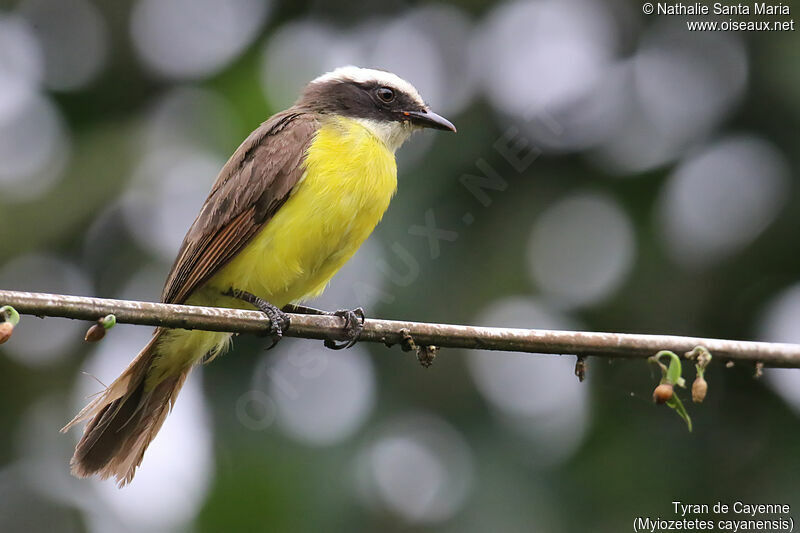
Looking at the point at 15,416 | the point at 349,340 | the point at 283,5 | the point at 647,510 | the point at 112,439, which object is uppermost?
the point at 283,5

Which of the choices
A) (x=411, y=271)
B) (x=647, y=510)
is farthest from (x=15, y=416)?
(x=647, y=510)

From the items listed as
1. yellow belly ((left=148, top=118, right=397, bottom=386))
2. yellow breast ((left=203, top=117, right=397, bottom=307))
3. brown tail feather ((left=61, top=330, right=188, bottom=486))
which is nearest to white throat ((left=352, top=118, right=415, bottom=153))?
yellow belly ((left=148, top=118, right=397, bottom=386))

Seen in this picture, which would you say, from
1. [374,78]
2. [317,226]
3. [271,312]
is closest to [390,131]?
[374,78]

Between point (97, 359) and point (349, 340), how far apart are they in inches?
114

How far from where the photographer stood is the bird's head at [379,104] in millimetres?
5406

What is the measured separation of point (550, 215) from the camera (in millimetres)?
6723

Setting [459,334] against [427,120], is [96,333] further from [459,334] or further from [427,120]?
[427,120]

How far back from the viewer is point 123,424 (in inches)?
192

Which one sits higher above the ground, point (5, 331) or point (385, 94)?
point (385, 94)

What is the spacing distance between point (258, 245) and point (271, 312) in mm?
491

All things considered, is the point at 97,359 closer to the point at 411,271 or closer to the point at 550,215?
the point at 411,271

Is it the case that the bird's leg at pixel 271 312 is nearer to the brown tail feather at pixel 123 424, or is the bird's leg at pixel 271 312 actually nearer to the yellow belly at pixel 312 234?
the yellow belly at pixel 312 234

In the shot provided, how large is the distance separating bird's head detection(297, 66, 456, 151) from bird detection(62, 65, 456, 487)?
14 centimetres

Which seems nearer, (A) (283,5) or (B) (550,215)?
(B) (550,215)
